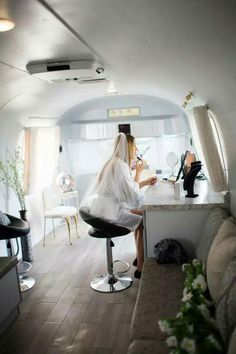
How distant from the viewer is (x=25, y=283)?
3.30m

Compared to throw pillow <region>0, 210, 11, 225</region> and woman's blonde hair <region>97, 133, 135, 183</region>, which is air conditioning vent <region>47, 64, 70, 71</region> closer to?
woman's blonde hair <region>97, 133, 135, 183</region>

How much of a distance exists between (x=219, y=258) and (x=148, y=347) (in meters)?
0.66

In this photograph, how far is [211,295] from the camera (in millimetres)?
1775

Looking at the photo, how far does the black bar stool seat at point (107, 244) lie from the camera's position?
9.26 ft

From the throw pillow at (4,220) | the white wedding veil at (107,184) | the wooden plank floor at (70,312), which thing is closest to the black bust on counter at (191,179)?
the white wedding veil at (107,184)

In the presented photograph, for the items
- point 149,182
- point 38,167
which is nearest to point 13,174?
point 38,167

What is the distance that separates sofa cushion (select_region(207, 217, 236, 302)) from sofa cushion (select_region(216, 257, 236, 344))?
144mm

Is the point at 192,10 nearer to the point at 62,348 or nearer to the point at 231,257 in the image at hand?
the point at 231,257

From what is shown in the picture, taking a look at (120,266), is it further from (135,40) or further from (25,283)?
(135,40)

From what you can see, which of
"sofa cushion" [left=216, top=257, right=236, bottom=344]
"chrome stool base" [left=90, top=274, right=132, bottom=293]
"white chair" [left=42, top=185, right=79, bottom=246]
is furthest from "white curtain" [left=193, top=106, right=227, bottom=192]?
"white chair" [left=42, top=185, right=79, bottom=246]

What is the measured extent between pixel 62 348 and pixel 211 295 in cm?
123

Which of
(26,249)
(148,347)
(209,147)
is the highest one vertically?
(209,147)

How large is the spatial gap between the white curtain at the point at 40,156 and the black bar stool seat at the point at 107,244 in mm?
1665

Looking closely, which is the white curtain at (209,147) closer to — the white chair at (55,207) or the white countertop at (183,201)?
the white countertop at (183,201)
